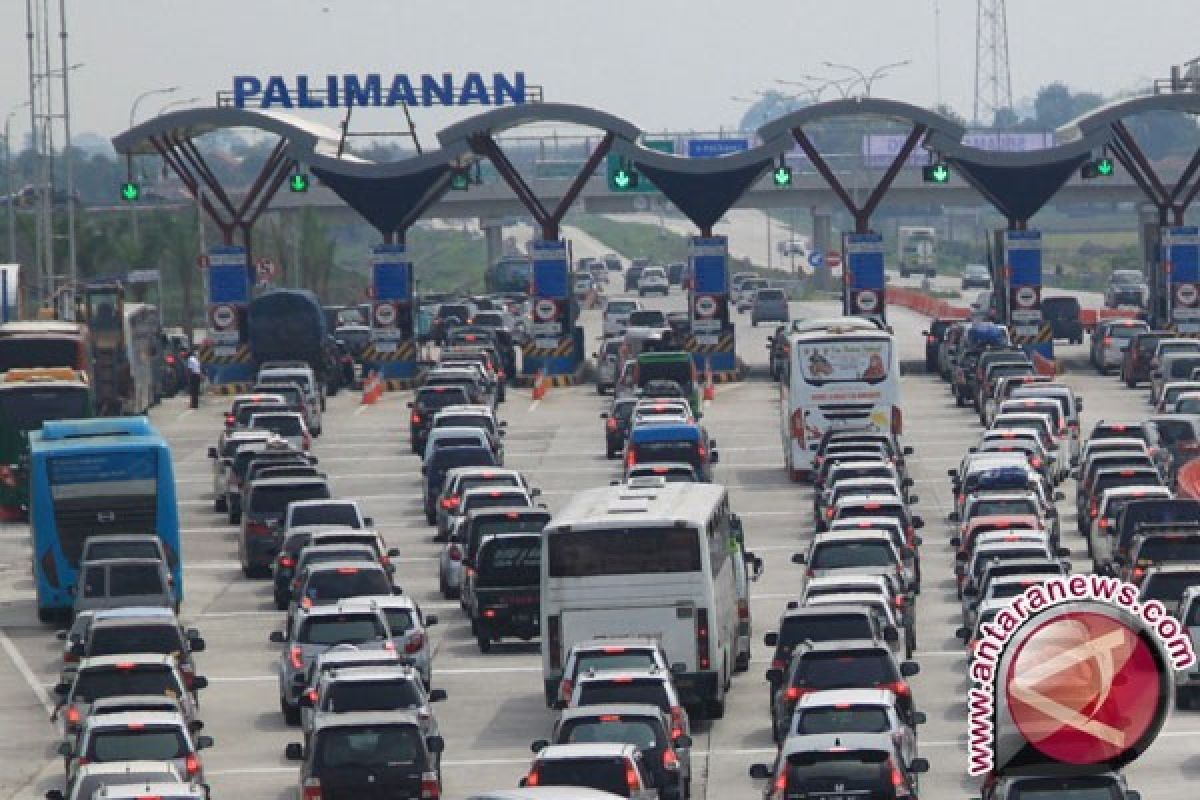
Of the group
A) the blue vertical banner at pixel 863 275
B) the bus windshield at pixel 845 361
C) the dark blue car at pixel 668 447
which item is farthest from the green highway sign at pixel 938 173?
the dark blue car at pixel 668 447

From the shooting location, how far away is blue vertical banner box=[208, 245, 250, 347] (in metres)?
82.5

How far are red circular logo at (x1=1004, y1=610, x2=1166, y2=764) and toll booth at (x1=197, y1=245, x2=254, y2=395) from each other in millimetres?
76933

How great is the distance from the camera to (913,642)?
117 feet

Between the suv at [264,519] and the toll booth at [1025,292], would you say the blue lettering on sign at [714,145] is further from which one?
the suv at [264,519]

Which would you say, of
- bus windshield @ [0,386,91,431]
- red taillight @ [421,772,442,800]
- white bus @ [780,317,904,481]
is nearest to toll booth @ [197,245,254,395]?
bus windshield @ [0,386,91,431]

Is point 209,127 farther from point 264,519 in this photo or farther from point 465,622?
point 465,622

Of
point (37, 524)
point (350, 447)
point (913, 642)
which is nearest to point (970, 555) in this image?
point (913, 642)

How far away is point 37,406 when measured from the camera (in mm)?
56094

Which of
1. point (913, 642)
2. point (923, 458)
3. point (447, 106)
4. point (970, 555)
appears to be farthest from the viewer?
point (447, 106)

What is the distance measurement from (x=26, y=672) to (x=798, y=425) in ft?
70.5

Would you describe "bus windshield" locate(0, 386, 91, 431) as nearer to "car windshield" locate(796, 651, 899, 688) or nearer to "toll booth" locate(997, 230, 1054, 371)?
"car windshield" locate(796, 651, 899, 688)

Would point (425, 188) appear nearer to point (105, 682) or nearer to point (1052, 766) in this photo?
point (105, 682)

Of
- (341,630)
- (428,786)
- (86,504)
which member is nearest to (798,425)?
(86,504)

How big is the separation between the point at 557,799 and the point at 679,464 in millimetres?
43525
